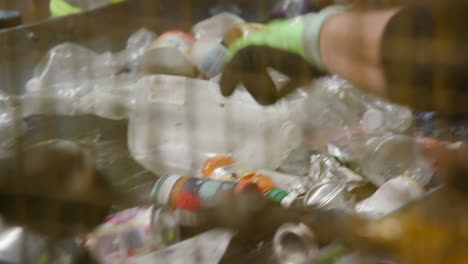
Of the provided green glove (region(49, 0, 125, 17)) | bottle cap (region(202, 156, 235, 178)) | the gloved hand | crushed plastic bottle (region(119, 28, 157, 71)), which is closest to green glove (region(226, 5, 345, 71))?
the gloved hand

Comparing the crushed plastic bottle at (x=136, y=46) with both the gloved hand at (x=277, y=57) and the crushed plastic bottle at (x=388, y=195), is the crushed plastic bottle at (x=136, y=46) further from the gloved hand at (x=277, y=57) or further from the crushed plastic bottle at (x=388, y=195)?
the crushed plastic bottle at (x=388, y=195)

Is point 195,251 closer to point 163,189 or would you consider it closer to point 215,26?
point 163,189

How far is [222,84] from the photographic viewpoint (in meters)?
0.73

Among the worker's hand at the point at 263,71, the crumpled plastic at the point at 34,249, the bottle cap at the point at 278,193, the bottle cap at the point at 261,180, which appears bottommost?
the bottle cap at the point at 261,180

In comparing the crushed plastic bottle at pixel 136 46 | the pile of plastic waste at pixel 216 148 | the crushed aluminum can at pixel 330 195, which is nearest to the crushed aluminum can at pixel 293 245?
the pile of plastic waste at pixel 216 148

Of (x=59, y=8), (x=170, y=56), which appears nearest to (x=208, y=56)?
(x=170, y=56)

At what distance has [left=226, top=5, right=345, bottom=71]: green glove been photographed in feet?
1.79

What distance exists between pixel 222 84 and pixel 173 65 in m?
0.27

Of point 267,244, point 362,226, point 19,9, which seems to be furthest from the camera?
point 19,9

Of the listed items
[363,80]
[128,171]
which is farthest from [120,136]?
[363,80]

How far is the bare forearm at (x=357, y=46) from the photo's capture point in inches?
17.8

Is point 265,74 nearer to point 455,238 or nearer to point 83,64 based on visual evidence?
point 455,238

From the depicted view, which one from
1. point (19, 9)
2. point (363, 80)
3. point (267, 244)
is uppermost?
point (363, 80)

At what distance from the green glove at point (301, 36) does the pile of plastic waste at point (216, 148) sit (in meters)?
0.05
